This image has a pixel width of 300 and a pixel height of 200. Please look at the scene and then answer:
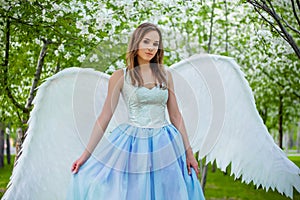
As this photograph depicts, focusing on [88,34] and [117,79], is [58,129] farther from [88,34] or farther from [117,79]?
[88,34]

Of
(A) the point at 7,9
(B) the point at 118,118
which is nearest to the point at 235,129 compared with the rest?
(B) the point at 118,118

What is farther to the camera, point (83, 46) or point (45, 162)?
point (83, 46)

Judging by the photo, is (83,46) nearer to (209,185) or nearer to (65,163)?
(65,163)

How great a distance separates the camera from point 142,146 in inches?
125

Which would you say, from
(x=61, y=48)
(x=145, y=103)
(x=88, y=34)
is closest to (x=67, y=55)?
(x=61, y=48)

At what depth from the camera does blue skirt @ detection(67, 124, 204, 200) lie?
3018 mm

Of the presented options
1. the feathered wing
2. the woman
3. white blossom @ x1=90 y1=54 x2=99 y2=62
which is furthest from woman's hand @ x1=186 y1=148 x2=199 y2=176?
white blossom @ x1=90 y1=54 x2=99 y2=62

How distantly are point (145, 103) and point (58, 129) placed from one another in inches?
33.1

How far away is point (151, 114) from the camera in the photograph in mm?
3256

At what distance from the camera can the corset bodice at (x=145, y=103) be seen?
3.22m

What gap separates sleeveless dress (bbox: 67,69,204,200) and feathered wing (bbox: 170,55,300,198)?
0.72m

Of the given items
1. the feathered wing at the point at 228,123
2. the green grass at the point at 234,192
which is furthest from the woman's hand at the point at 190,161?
the green grass at the point at 234,192

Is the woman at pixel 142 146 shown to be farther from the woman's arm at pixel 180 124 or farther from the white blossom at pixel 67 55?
the white blossom at pixel 67 55

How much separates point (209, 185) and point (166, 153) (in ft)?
23.1
